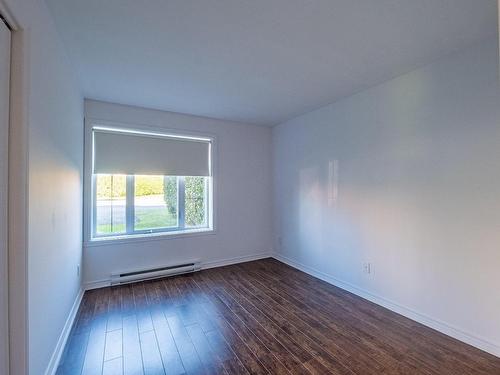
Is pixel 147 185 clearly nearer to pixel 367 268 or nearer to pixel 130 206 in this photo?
pixel 130 206

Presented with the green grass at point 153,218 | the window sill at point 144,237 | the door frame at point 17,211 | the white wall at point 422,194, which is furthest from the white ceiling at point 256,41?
the window sill at point 144,237

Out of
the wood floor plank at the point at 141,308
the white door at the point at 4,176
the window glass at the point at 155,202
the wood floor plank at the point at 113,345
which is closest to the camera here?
the white door at the point at 4,176

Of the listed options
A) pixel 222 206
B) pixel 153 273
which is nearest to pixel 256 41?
pixel 222 206

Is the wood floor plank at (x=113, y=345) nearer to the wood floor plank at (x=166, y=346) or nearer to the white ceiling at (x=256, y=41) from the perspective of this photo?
the wood floor plank at (x=166, y=346)

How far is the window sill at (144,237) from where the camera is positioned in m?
3.12

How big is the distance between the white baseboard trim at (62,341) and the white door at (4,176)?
2.07ft

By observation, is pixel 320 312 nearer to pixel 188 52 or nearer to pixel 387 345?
pixel 387 345

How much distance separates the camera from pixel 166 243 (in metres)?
3.54

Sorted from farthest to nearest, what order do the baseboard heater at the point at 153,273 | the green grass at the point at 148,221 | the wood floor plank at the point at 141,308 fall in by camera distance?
the green grass at the point at 148,221
the baseboard heater at the point at 153,273
the wood floor plank at the point at 141,308

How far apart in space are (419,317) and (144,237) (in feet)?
11.2

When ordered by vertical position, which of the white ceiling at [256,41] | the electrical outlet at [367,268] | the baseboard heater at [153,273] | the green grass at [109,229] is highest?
the white ceiling at [256,41]

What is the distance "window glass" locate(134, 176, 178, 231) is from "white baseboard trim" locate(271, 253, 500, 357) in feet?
7.80

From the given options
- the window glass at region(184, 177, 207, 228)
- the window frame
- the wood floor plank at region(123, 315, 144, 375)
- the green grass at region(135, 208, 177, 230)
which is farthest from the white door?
the window glass at region(184, 177, 207, 228)

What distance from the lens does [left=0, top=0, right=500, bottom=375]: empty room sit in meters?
1.52
